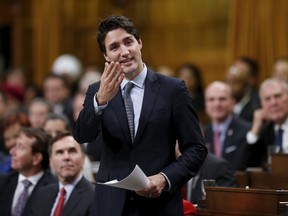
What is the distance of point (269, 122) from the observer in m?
8.05

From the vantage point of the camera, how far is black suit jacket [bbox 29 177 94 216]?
5703 mm

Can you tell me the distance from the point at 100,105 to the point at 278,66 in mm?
5607

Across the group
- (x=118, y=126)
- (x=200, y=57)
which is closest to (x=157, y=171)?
(x=118, y=126)

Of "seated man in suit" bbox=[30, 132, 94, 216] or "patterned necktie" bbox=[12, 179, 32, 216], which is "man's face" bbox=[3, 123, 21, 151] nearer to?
"patterned necktie" bbox=[12, 179, 32, 216]

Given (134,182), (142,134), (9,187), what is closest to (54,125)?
Answer: (9,187)

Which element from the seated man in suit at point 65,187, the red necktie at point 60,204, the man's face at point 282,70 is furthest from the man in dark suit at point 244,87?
the red necktie at point 60,204

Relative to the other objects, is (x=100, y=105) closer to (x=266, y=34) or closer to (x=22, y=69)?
(x=266, y=34)

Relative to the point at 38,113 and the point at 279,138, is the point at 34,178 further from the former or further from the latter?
the point at 38,113

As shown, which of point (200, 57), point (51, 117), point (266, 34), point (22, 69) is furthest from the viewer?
point (22, 69)

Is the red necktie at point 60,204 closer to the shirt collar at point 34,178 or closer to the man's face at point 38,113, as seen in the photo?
the shirt collar at point 34,178

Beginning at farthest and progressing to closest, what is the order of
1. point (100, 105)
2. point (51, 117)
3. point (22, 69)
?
point (22, 69) < point (51, 117) < point (100, 105)

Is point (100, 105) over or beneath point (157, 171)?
over

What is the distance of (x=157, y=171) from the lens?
14.1ft

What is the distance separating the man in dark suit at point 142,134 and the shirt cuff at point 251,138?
3644 millimetres
